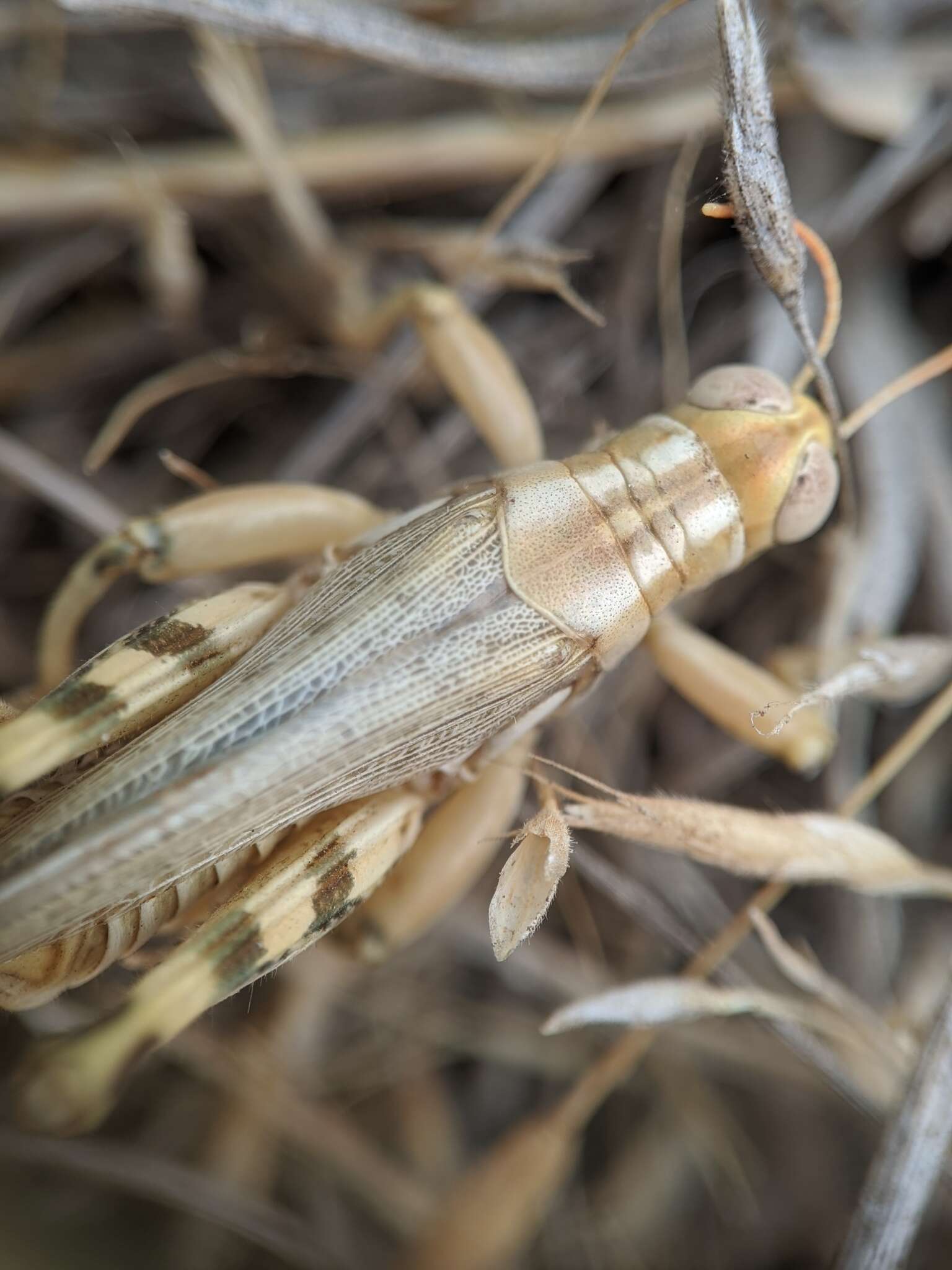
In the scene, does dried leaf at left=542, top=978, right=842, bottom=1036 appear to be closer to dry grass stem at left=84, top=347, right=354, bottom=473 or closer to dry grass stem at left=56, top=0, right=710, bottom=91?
dry grass stem at left=84, top=347, right=354, bottom=473

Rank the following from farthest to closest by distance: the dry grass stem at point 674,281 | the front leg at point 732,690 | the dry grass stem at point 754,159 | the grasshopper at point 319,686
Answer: the dry grass stem at point 674,281 → the front leg at point 732,690 → the dry grass stem at point 754,159 → the grasshopper at point 319,686

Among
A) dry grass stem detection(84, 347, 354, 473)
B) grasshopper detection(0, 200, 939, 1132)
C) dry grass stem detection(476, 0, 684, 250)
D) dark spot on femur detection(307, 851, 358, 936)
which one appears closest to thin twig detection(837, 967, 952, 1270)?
grasshopper detection(0, 200, 939, 1132)

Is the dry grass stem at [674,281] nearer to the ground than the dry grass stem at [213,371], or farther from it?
nearer to the ground

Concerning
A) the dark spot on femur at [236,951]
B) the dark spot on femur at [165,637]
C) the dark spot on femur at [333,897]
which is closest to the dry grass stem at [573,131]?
the dark spot on femur at [165,637]

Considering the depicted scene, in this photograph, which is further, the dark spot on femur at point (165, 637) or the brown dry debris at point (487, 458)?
the brown dry debris at point (487, 458)

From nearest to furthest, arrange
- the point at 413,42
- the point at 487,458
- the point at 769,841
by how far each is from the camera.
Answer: the point at 769,841, the point at 413,42, the point at 487,458

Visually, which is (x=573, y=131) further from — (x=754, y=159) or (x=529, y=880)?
(x=529, y=880)

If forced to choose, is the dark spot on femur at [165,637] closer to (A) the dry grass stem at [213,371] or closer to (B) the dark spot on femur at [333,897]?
(B) the dark spot on femur at [333,897]

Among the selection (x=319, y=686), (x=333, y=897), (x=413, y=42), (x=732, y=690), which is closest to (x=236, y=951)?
(x=333, y=897)
